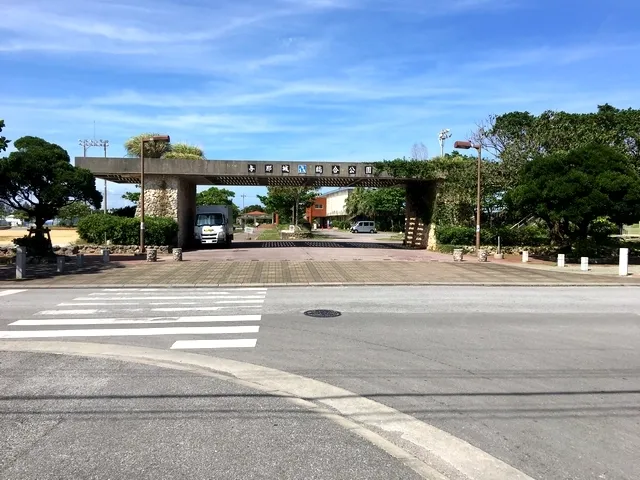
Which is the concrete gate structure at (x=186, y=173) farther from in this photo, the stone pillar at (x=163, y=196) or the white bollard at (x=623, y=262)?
the white bollard at (x=623, y=262)

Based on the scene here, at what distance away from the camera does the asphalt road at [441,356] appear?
168 inches

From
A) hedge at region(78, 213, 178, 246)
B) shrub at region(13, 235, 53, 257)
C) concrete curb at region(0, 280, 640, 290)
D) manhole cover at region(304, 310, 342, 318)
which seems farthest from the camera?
hedge at region(78, 213, 178, 246)

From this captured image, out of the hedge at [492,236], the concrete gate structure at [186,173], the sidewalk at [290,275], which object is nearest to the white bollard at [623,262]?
the sidewalk at [290,275]

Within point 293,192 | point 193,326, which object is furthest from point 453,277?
point 293,192

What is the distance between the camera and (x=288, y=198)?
197ft

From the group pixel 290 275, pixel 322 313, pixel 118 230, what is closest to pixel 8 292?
pixel 290 275

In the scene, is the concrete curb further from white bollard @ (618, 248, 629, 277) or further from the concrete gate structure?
the concrete gate structure

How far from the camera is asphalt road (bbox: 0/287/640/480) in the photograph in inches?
168

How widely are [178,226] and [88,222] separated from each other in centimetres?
490

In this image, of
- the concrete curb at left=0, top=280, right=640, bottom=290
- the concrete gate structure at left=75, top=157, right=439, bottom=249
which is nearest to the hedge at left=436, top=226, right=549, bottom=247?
the concrete gate structure at left=75, top=157, right=439, bottom=249

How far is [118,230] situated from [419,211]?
19.7m

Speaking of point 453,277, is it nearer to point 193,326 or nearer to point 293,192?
point 193,326

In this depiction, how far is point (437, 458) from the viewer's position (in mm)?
3947

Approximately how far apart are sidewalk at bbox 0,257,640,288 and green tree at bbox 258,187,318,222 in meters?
33.6
